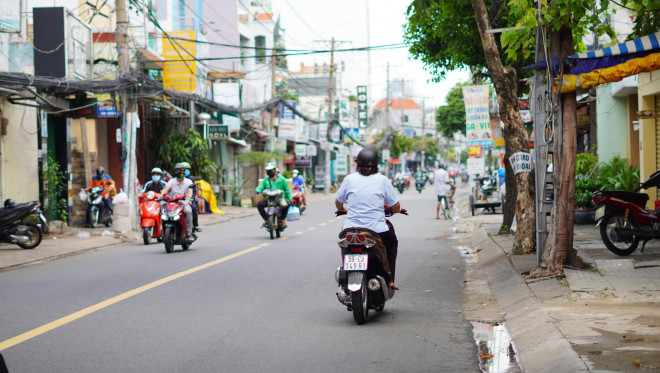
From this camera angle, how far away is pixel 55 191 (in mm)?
21672

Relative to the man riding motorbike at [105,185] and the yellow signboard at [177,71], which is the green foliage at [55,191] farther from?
the yellow signboard at [177,71]

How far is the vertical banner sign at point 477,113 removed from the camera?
22906 mm

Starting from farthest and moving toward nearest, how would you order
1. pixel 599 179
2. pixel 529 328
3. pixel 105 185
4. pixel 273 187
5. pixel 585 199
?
pixel 105 185, pixel 599 179, pixel 585 199, pixel 273 187, pixel 529 328

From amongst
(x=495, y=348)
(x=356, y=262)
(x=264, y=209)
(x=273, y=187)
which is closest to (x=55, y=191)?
(x=264, y=209)

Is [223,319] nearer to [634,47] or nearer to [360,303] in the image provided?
[360,303]

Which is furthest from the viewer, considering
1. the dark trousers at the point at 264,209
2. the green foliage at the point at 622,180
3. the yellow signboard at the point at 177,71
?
the yellow signboard at the point at 177,71

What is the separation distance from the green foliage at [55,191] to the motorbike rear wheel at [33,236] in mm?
5421

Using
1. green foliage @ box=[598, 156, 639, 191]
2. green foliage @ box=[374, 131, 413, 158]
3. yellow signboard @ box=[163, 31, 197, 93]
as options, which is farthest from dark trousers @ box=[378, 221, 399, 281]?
green foliage @ box=[374, 131, 413, 158]

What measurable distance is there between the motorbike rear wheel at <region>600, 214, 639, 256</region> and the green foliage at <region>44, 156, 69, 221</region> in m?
15.2

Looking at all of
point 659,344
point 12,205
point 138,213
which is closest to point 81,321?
point 659,344

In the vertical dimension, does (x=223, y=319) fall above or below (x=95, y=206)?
below

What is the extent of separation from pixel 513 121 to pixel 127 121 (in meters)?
12.0

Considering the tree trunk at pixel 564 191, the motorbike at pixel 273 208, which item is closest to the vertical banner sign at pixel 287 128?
the motorbike at pixel 273 208

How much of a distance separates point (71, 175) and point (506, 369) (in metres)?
20.5
